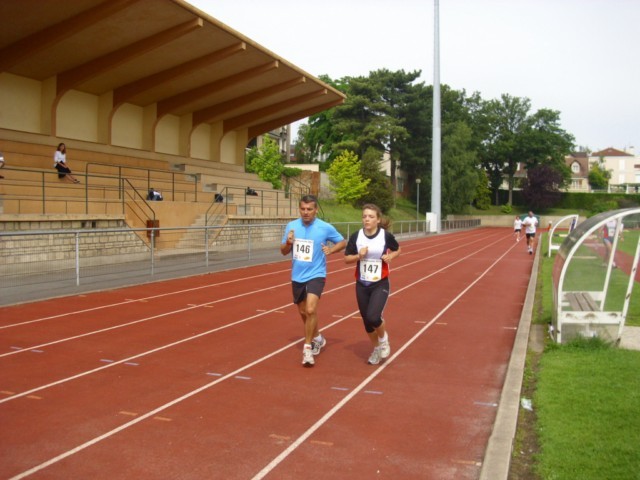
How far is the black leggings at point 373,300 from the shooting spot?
7102 millimetres

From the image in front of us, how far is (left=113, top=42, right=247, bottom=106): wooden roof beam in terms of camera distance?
2595 centimetres

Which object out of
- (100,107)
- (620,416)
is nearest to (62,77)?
(100,107)

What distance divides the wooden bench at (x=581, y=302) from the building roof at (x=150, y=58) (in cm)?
1707

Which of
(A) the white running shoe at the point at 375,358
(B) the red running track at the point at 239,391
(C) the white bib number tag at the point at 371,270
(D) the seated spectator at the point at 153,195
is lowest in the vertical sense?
(B) the red running track at the point at 239,391

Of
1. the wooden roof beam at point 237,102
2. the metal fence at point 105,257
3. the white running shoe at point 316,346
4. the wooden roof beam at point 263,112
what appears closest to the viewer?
the white running shoe at point 316,346

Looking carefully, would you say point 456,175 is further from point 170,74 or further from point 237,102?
point 170,74

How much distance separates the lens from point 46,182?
19.6 m

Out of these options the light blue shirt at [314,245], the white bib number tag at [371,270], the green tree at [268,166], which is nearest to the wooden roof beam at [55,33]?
the light blue shirt at [314,245]

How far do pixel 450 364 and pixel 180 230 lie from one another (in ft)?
39.2

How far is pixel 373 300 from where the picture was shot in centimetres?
714

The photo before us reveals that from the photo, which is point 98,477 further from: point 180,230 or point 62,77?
point 62,77

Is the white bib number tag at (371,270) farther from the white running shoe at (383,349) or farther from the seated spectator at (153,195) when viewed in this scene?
the seated spectator at (153,195)

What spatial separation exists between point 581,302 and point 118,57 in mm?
20413

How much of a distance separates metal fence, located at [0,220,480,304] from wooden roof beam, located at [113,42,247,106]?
813cm
